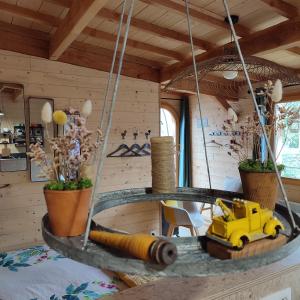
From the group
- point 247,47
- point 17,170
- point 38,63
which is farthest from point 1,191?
point 247,47

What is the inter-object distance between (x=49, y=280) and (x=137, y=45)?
2474 millimetres

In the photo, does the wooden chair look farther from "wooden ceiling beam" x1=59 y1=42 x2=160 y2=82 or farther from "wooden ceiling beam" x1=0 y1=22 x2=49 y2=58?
"wooden ceiling beam" x1=0 y1=22 x2=49 y2=58

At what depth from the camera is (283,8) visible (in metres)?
2.23

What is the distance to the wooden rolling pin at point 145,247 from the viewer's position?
0.62m

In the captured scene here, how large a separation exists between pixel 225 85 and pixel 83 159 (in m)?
3.82

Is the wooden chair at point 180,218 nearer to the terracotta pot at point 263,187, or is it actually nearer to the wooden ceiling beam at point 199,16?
the wooden ceiling beam at point 199,16

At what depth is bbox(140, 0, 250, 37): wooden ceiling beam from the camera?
7.49 feet

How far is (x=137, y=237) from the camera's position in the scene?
68 centimetres

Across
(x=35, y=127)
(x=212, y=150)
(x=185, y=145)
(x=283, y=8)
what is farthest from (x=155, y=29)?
(x=185, y=145)

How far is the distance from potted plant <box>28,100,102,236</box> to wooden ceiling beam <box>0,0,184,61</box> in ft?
6.35

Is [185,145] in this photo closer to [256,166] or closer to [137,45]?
[137,45]

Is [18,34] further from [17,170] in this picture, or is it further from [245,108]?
[245,108]

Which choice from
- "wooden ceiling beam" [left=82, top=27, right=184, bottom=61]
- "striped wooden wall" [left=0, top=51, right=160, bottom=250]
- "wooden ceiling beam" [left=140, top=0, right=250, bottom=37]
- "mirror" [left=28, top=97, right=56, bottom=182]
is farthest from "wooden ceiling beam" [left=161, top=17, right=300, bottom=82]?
"mirror" [left=28, top=97, right=56, bottom=182]

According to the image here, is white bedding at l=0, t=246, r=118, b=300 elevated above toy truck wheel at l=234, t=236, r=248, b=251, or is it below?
below
